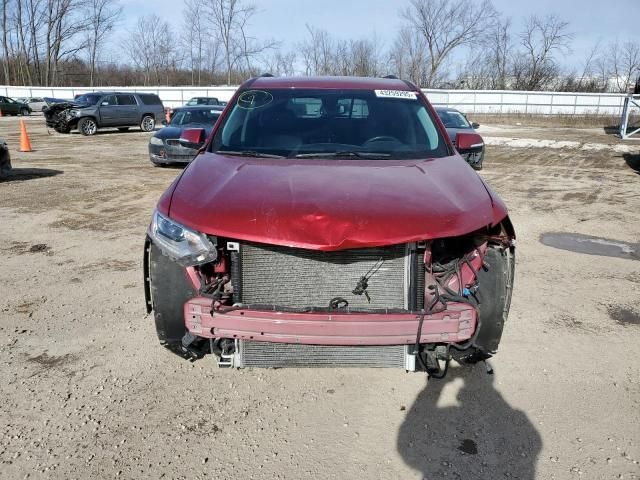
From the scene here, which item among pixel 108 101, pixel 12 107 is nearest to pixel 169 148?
pixel 108 101

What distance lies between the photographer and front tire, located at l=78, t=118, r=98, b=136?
67.6 feet

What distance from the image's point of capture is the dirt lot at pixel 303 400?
243 cm

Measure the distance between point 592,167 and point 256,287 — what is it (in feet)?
43.6

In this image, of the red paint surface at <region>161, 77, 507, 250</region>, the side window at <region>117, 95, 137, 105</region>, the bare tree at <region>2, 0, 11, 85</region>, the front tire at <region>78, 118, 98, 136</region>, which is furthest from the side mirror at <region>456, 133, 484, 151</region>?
the bare tree at <region>2, 0, 11, 85</region>

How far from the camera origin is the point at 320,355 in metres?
2.66

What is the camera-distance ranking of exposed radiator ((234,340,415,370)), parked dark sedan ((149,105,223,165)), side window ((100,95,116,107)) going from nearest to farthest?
1. exposed radiator ((234,340,415,370))
2. parked dark sedan ((149,105,223,165))
3. side window ((100,95,116,107))

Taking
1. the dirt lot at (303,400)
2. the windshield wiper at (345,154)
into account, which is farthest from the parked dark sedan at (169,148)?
the windshield wiper at (345,154)

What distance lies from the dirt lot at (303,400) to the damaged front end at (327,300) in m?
0.32

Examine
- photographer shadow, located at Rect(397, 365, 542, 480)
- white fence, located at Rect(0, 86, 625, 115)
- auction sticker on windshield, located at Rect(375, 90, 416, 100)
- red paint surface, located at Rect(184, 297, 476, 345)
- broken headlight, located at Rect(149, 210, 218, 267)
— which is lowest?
photographer shadow, located at Rect(397, 365, 542, 480)

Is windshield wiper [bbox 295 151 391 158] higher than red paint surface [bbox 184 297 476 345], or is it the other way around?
windshield wiper [bbox 295 151 391 158]

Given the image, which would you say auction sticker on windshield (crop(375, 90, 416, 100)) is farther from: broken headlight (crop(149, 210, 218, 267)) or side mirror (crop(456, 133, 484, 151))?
broken headlight (crop(149, 210, 218, 267))

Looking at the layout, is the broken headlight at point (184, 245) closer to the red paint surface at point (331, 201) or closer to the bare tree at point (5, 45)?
the red paint surface at point (331, 201)

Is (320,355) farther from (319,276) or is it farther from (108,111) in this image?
(108,111)

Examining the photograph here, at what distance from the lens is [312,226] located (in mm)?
2334
